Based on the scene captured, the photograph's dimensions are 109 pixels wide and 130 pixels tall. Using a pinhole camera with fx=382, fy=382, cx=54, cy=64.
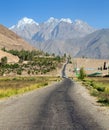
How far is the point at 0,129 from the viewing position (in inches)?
695

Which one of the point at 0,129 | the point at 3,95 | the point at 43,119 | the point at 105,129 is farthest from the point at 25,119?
the point at 3,95

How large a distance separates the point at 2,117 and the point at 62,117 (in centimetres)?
361

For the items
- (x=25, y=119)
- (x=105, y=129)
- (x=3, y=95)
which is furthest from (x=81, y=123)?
(x=3, y=95)

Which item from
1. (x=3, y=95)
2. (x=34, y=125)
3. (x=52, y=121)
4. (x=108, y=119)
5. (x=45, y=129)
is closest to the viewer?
(x=45, y=129)

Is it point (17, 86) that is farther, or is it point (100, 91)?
point (17, 86)

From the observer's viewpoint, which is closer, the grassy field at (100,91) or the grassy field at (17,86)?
the grassy field at (100,91)

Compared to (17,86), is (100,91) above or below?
above

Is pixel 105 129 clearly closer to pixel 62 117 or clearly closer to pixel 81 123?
pixel 81 123

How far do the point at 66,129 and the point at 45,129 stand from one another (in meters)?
0.95

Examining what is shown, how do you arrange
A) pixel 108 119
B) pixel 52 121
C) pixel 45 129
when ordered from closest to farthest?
pixel 45 129
pixel 52 121
pixel 108 119

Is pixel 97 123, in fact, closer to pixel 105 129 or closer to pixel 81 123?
pixel 81 123

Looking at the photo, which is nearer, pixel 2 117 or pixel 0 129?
pixel 0 129

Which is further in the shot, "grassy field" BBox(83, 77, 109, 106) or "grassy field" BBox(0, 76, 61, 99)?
"grassy field" BBox(0, 76, 61, 99)

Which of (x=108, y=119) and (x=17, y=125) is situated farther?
(x=108, y=119)
